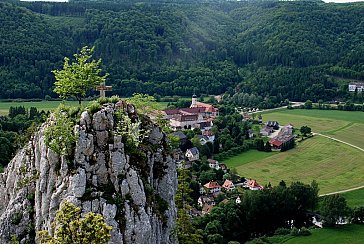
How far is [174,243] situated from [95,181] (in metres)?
9.54

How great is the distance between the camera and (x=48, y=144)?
33812 mm

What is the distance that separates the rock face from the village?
55.9 ft

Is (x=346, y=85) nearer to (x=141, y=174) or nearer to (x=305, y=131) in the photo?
(x=305, y=131)

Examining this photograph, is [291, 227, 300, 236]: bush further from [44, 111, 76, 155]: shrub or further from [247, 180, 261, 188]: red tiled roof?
[44, 111, 76, 155]: shrub

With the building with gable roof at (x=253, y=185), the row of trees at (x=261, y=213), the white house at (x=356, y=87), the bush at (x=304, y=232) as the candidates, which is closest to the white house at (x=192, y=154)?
the building with gable roof at (x=253, y=185)

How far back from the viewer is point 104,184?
32062 millimetres

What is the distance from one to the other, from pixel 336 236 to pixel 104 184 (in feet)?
166

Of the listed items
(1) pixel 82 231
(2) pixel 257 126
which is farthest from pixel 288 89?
(1) pixel 82 231

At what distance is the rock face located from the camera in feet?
102

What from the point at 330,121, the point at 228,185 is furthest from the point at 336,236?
the point at 330,121

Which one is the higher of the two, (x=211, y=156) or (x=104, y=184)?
(x=104, y=184)

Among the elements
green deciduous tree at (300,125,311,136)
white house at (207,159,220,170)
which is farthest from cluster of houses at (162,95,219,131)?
white house at (207,159,220,170)

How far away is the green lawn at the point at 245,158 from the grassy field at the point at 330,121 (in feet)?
88.9

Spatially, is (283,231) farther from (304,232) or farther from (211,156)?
(211,156)
